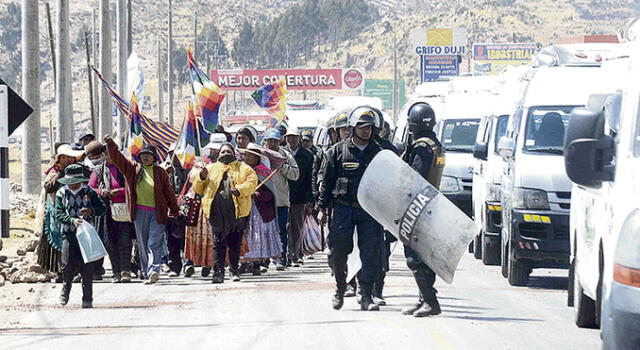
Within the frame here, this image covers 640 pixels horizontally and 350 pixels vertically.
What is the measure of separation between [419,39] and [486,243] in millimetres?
72079

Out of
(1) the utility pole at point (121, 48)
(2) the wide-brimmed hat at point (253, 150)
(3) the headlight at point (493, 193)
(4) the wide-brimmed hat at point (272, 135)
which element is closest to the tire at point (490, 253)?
(3) the headlight at point (493, 193)

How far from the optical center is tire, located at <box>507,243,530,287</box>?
15250mm

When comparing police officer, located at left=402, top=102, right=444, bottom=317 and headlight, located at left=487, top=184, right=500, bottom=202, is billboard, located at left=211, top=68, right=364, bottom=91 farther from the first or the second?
police officer, located at left=402, top=102, right=444, bottom=317

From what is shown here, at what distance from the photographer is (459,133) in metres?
23.5

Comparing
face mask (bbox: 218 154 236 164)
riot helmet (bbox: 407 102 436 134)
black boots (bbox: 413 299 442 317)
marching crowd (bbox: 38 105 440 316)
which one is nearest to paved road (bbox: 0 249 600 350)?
black boots (bbox: 413 299 442 317)

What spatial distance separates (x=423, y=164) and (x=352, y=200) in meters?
0.76

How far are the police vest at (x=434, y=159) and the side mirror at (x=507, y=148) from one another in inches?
131

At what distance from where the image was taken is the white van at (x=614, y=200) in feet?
23.5

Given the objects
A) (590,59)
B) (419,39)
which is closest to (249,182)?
(590,59)

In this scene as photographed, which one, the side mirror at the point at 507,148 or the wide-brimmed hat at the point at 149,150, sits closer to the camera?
the side mirror at the point at 507,148

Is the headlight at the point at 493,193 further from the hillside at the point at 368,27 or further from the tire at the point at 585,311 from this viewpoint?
the hillside at the point at 368,27

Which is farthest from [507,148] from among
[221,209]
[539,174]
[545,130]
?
[221,209]

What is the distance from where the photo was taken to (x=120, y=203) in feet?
53.8

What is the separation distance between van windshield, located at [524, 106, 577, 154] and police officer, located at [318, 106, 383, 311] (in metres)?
3.51
